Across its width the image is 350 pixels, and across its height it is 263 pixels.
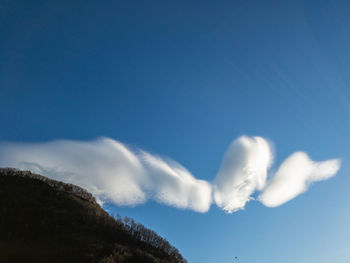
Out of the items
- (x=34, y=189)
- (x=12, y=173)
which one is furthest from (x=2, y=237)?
(x=12, y=173)

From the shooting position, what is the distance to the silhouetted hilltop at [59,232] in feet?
85.3

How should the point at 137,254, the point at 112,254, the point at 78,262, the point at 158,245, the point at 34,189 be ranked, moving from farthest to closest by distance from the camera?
the point at 34,189
the point at 158,245
the point at 137,254
the point at 112,254
the point at 78,262

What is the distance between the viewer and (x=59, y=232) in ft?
102

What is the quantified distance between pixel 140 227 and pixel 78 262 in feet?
68.3

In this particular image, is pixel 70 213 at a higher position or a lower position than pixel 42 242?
higher

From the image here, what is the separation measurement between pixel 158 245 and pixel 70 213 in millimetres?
13511

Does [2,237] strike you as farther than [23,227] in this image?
No

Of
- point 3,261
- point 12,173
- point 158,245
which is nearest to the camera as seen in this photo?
point 3,261

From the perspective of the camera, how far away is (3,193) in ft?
127

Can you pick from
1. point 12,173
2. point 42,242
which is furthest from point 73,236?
point 12,173

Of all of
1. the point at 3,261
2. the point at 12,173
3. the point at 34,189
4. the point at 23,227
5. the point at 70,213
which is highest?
the point at 12,173

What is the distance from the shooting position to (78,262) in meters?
24.9

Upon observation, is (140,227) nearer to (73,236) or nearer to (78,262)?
(73,236)

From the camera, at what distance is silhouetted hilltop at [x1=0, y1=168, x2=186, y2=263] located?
26.0 metres
